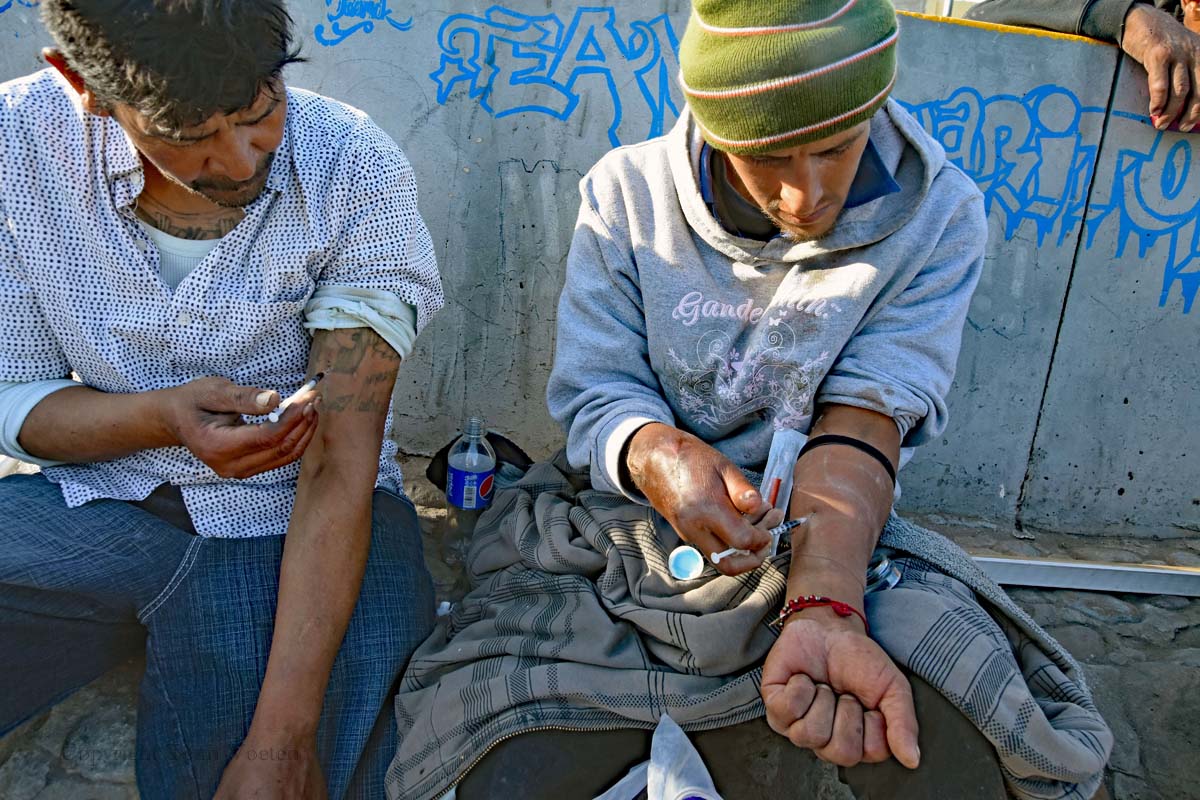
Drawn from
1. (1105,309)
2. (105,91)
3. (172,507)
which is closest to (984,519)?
(1105,309)

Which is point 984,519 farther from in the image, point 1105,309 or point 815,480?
point 815,480

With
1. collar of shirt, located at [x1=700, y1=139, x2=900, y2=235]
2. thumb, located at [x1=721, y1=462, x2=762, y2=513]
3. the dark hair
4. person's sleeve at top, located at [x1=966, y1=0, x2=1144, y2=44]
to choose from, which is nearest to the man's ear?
the dark hair

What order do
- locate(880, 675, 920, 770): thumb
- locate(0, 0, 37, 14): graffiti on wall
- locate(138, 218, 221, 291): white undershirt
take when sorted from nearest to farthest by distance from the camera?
locate(880, 675, 920, 770): thumb < locate(138, 218, 221, 291): white undershirt < locate(0, 0, 37, 14): graffiti on wall

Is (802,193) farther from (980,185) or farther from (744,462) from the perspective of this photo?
(980,185)

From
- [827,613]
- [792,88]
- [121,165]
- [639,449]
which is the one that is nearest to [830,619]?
[827,613]

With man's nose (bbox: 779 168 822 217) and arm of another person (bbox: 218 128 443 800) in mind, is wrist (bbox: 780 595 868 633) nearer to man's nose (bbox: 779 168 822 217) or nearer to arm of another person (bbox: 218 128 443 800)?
man's nose (bbox: 779 168 822 217)

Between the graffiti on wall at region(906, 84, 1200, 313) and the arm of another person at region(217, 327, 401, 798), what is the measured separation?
2080 mm

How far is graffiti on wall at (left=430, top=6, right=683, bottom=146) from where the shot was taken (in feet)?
10.1

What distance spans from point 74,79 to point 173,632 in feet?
3.79

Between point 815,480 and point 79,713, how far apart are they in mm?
1869

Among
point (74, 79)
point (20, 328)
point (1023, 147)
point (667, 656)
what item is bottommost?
point (667, 656)

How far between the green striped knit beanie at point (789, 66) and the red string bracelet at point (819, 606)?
0.87m

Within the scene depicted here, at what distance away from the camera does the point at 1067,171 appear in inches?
127

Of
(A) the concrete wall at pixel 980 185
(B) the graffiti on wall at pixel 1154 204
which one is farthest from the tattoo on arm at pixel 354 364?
Answer: (B) the graffiti on wall at pixel 1154 204
